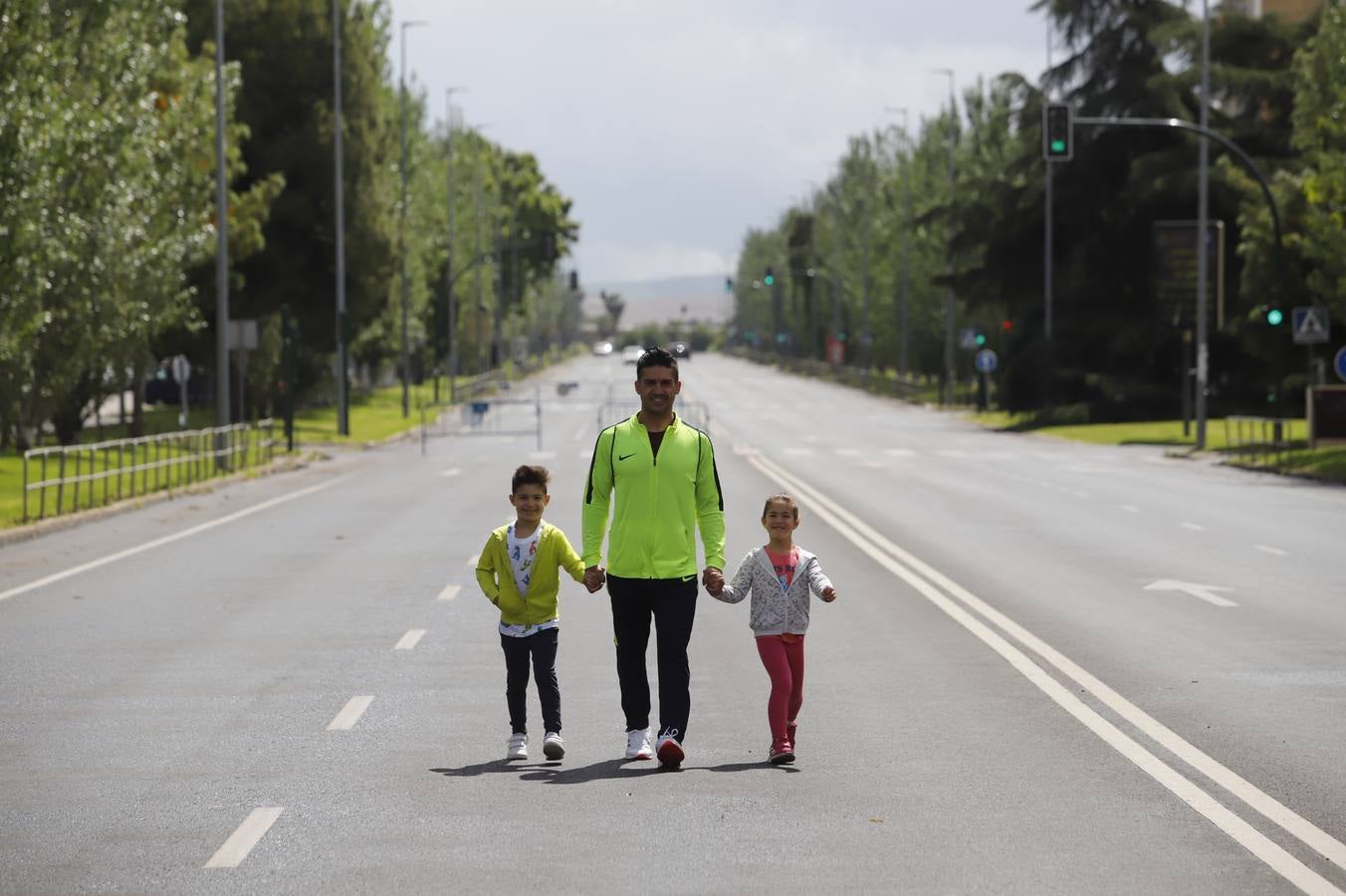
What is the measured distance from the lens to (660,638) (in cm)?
1027

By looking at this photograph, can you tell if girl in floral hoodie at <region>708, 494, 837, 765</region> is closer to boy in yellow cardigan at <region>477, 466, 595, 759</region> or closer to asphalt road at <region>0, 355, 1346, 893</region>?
asphalt road at <region>0, 355, 1346, 893</region>

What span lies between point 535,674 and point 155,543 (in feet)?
52.8

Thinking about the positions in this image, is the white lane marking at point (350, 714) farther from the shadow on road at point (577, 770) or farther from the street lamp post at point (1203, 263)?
the street lamp post at point (1203, 263)

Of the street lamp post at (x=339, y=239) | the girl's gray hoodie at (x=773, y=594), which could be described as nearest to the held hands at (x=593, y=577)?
the girl's gray hoodie at (x=773, y=594)

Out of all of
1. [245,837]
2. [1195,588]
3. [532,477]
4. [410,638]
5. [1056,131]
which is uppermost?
[1056,131]

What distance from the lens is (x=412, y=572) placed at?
21172mm

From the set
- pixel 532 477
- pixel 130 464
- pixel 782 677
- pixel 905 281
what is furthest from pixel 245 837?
pixel 905 281

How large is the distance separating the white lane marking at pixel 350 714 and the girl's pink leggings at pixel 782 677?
2441mm

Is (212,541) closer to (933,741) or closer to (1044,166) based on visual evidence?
(933,741)

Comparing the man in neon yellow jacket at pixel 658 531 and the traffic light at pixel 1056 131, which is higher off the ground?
the traffic light at pixel 1056 131

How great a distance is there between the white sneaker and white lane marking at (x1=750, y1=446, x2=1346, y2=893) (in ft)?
7.40

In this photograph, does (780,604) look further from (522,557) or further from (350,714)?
(350,714)

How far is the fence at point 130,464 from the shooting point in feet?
94.7

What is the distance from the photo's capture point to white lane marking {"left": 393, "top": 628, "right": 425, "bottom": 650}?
15227 mm
